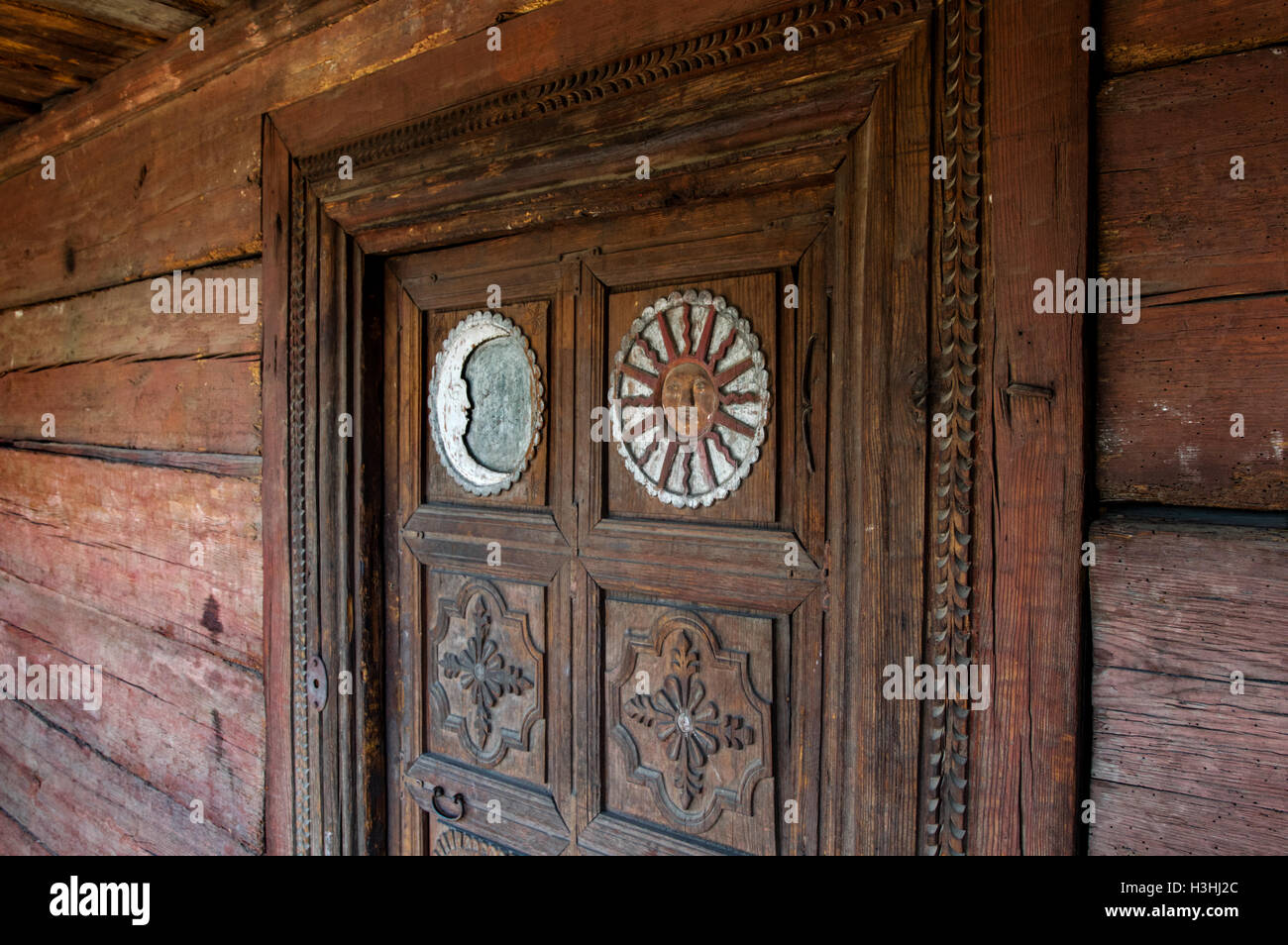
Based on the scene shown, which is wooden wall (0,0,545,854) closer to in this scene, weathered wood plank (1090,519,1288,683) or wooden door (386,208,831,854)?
wooden door (386,208,831,854)

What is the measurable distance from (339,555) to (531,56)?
99 cm

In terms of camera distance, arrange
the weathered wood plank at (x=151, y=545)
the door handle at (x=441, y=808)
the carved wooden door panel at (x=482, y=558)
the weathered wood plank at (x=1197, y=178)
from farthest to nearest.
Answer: the weathered wood plank at (x=151, y=545) → the door handle at (x=441, y=808) → the carved wooden door panel at (x=482, y=558) → the weathered wood plank at (x=1197, y=178)

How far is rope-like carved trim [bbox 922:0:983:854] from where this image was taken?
0.86 m

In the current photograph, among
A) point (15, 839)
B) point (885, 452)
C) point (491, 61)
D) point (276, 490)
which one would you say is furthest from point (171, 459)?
point (885, 452)

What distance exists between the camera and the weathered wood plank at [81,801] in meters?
1.77

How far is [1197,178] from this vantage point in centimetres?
76

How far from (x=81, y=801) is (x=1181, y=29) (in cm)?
281

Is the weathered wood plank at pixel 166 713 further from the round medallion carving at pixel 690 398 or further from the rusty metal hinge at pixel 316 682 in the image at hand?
the round medallion carving at pixel 690 398

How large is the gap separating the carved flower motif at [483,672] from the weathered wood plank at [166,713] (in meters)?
0.52

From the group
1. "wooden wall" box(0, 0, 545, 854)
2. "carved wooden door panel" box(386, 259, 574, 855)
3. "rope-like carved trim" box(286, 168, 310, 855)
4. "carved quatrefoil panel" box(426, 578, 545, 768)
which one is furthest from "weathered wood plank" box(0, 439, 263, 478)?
"carved quatrefoil panel" box(426, 578, 545, 768)

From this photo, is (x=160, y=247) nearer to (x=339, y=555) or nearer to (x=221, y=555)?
(x=221, y=555)

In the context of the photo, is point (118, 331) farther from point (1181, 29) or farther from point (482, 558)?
point (1181, 29)

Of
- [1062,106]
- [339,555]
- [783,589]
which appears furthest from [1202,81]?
[339,555]

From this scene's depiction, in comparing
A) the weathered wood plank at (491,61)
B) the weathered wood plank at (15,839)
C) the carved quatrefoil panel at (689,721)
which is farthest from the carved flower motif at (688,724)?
the weathered wood plank at (15,839)
